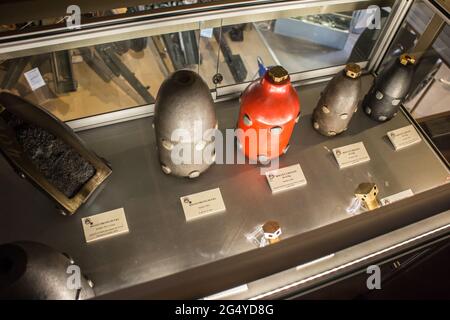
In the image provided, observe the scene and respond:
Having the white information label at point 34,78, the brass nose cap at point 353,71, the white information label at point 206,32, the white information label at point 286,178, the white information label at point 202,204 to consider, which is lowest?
the white information label at point 202,204

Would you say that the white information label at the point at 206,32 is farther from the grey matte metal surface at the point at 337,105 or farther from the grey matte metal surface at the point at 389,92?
the grey matte metal surface at the point at 389,92

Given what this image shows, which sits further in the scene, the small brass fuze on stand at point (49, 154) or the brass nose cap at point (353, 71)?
the brass nose cap at point (353, 71)

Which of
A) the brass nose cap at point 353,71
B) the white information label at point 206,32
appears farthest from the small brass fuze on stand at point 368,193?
the white information label at point 206,32

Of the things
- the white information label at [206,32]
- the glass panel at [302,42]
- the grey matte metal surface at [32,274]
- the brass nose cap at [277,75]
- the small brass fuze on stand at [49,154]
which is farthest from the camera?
the glass panel at [302,42]

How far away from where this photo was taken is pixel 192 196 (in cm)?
86

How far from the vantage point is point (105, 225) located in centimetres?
81

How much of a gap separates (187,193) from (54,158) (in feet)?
0.95

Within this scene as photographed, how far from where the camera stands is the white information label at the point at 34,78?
0.82 meters

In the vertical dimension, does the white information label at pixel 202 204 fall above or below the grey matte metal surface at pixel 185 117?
below

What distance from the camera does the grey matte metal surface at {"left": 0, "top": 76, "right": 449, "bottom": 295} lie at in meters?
0.78
